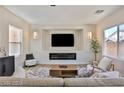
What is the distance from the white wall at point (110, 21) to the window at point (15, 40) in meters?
3.40

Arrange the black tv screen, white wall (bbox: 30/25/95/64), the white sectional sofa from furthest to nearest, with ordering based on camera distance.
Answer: the black tv screen
white wall (bbox: 30/25/95/64)
the white sectional sofa

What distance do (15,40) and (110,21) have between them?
3.64 metres

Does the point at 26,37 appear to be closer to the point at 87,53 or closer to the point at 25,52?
the point at 25,52

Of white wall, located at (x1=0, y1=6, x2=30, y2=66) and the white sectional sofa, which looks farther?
white wall, located at (x1=0, y1=6, x2=30, y2=66)

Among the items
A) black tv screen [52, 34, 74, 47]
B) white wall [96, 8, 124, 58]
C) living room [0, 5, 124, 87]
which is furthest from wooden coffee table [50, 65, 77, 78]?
black tv screen [52, 34, 74, 47]

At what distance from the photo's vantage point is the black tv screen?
385 inches

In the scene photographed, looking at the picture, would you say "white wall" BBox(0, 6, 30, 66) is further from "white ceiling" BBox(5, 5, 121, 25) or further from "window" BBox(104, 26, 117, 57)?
"window" BBox(104, 26, 117, 57)

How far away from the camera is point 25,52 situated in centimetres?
868

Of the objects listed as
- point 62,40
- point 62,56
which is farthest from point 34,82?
point 62,40

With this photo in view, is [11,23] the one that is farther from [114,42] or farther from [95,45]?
[95,45]

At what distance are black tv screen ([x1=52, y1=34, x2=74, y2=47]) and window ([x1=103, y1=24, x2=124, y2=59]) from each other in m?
2.32
